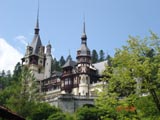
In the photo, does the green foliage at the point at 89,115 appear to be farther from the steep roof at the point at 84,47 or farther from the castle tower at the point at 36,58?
the castle tower at the point at 36,58

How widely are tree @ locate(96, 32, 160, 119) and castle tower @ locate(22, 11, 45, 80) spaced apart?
2839 inches

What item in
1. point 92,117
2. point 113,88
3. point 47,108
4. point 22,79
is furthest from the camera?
point 22,79

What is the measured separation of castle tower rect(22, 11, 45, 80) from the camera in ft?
297

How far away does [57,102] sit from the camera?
190ft

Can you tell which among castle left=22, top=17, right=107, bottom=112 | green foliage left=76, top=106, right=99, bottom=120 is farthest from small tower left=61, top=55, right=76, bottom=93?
green foliage left=76, top=106, right=99, bottom=120

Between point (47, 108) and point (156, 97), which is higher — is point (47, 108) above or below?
above

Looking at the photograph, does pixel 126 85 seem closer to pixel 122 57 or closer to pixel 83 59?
pixel 122 57

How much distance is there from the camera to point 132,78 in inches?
717

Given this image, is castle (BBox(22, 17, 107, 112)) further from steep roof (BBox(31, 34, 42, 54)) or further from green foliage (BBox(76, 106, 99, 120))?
green foliage (BBox(76, 106, 99, 120))

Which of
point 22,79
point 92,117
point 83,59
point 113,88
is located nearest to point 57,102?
point 22,79

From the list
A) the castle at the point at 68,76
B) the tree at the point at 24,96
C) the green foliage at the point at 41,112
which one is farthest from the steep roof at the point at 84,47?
the green foliage at the point at 41,112

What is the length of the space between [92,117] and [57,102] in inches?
570

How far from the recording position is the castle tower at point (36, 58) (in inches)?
3565

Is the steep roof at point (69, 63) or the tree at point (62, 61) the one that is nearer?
the steep roof at point (69, 63)
